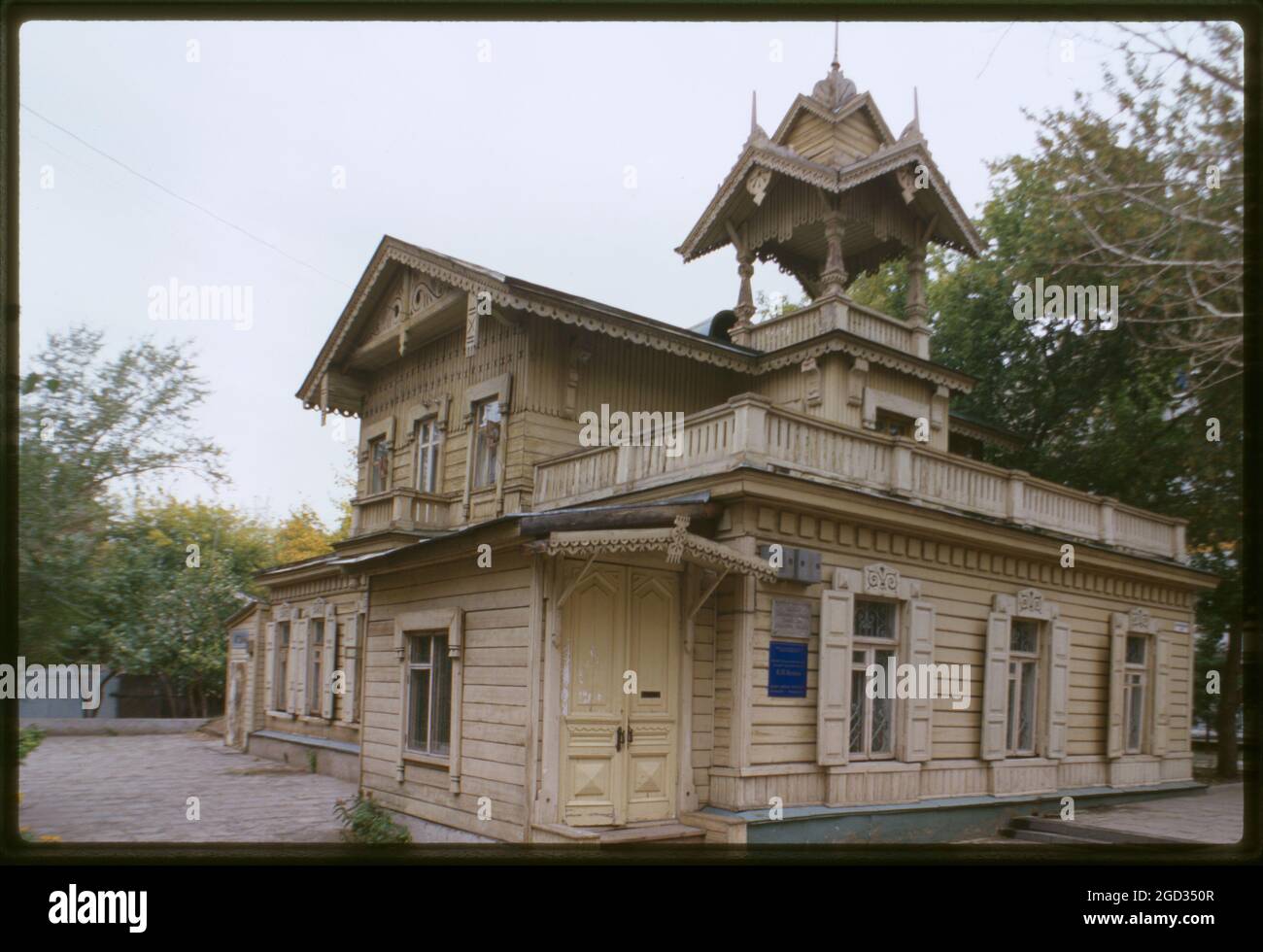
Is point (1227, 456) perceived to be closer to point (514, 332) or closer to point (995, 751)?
point (995, 751)

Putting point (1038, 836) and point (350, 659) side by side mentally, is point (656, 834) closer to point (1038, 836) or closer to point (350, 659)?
point (1038, 836)

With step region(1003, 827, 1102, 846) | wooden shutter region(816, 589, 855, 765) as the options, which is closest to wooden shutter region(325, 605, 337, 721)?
wooden shutter region(816, 589, 855, 765)

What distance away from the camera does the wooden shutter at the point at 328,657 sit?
1814 centimetres

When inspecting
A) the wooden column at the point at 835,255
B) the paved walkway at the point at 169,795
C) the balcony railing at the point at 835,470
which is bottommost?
the paved walkway at the point at 169,795

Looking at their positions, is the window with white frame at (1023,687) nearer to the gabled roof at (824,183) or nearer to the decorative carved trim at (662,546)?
the decorative carved trim at (662,546)

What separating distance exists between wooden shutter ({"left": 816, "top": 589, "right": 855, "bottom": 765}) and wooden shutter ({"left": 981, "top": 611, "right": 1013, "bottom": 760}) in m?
2.78

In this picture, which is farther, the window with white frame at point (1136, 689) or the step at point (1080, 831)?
the window with white frame at point (1136, 689)

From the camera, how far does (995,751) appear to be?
41.8 feet

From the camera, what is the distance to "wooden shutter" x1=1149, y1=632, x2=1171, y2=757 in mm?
15414

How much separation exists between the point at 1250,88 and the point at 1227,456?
8.96 m

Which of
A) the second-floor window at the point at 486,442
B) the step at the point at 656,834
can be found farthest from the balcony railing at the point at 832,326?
the step at the point at 656,834

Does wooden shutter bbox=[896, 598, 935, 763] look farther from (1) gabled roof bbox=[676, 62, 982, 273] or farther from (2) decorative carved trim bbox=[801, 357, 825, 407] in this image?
(1) gabled roof bbox=[676, 62, 982, 273]

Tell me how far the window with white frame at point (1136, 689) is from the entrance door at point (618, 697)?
9.06 m
